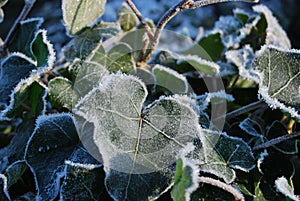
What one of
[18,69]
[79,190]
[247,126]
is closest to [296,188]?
[247,126]

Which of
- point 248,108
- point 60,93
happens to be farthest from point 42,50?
point 248,108

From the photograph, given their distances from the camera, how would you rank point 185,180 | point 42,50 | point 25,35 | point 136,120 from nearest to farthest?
point 185,180, point 136,120, point 42,50, point 25,35

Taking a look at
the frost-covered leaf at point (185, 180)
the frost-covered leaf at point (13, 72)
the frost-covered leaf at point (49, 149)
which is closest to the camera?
the frost-covered leaf at point (185, 180)

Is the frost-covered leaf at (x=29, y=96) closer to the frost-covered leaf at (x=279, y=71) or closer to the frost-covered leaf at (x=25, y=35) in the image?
the frost-covered leaf at (x=25, y=35)

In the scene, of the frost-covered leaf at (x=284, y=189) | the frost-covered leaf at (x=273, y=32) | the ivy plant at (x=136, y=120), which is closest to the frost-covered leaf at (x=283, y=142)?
the ivy plant at (x=136, y=120)

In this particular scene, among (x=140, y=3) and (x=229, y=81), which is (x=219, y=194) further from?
(x=140, y=3)

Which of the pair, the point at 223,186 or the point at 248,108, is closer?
the point at 223,186

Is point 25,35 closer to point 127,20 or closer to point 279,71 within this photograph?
point 127,20
